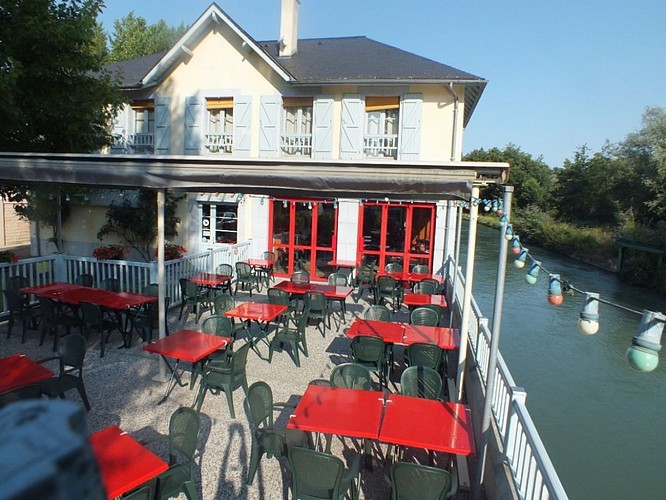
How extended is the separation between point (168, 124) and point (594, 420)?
14.3 metres

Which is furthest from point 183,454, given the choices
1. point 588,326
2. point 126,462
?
point 588,326

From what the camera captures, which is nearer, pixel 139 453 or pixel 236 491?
pixel 139 453

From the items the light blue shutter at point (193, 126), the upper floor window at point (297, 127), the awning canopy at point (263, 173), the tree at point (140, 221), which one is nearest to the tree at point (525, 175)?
the upper floor window at point (297, 127)

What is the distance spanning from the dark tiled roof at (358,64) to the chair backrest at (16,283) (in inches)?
350

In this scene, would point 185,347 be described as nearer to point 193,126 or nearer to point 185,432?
point 185,432

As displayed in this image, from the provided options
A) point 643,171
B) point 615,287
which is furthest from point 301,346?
point 643,171

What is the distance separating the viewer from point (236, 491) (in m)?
4.16

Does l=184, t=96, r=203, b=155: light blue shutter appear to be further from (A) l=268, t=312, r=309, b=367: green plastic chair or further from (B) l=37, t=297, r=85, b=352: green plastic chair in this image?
(A) l=268, t=312, r=309, b=367: green plastic chair

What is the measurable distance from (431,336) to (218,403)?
10.2 ft

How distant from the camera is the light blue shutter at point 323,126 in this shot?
1361cm

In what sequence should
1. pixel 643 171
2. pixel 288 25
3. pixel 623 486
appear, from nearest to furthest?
pixel 623 486
pixel 288 25
pixel 643 171

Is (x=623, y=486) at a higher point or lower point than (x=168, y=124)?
lower

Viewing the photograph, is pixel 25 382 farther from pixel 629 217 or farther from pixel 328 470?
pixel 629 217

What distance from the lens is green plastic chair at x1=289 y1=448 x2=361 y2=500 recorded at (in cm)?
339
